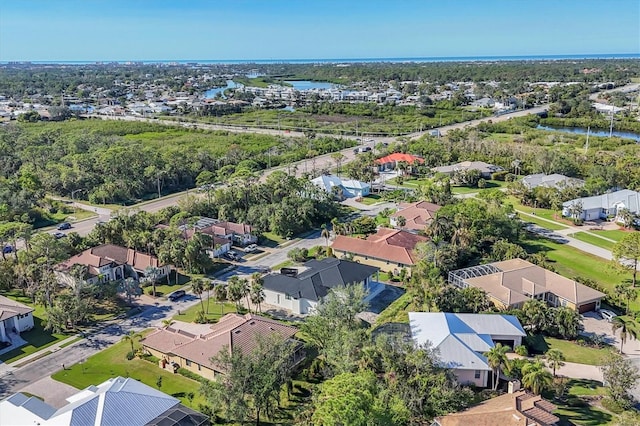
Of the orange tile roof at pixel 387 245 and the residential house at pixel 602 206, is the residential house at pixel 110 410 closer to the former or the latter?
the orange tile roof at pixel 387 245

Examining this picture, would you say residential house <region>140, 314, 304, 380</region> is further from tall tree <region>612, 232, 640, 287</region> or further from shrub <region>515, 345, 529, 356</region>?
tall tree <region>612, 232, 640, 287</region>

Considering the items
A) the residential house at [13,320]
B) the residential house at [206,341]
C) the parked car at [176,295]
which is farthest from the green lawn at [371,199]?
the residential house at [13,320]

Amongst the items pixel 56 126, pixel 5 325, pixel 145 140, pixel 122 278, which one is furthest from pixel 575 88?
pixel 5 325

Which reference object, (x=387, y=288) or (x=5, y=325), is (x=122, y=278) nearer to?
(x=5, y=325)

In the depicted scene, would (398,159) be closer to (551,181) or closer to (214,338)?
(551,181)

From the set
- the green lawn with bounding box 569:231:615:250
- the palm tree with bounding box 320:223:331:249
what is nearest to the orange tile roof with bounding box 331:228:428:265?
the palm tree with bounding box 320:223:331:249
